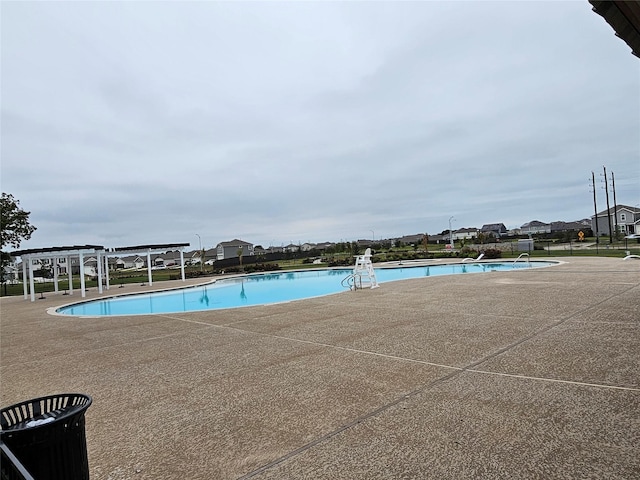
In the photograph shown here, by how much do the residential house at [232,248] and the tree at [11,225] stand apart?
38940 mm

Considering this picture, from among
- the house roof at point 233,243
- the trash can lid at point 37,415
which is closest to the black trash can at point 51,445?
the trash can lid at point 37,415

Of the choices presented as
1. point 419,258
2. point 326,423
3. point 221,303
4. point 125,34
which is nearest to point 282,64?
point 125,34

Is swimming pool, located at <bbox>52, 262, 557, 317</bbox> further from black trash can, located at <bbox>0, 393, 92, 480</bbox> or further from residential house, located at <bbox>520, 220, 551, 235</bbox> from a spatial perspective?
residential house, located at <bbox>520, 220, 551, 235</bbox>

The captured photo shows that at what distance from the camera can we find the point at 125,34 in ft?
35.7

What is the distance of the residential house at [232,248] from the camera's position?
6694cm

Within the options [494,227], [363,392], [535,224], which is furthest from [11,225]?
[535,224]

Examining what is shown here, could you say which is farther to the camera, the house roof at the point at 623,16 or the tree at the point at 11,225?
Result: the tree at the point at 11,225

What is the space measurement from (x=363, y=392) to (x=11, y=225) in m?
30.0

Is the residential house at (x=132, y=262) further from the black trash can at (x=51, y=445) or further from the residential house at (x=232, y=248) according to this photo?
the black trash can at (x=51, y=445)

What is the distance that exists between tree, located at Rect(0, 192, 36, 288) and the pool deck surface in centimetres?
2231

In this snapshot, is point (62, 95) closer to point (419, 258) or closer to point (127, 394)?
point (127, 394)

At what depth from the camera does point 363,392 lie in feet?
12.4

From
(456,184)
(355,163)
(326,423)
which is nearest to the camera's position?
(326,423)

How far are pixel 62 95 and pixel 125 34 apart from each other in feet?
12.5
